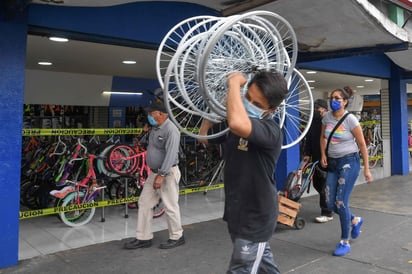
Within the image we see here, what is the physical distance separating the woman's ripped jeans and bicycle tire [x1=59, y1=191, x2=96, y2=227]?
329 centimetres

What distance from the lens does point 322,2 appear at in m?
4.39

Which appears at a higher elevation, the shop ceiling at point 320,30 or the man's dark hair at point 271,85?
the shop ceiling at point 320,30

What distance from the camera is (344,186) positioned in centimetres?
410

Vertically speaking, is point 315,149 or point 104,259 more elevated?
point 315,149

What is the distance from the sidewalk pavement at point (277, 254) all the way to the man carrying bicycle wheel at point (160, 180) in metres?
0.16

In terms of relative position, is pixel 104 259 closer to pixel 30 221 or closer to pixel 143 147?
pixel 30 221

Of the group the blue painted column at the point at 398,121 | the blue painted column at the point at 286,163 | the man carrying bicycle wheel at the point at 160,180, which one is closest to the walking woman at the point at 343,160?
the man carrying bicycle wheel at the point at 160,180

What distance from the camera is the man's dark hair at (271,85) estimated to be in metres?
2.10

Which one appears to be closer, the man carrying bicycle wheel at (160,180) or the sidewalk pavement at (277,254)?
the sidewalk pavement at (277,254)

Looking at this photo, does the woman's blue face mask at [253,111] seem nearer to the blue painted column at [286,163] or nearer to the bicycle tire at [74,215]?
Answer: the bicycle tire at [74,215]

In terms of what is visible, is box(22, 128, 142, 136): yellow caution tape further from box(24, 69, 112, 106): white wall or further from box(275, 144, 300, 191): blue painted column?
box(24, 69, 112, 106): white wall

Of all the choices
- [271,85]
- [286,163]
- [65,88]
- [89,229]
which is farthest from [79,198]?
[65,88]

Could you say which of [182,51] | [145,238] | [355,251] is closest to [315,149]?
[355,251]

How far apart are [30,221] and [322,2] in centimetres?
494
